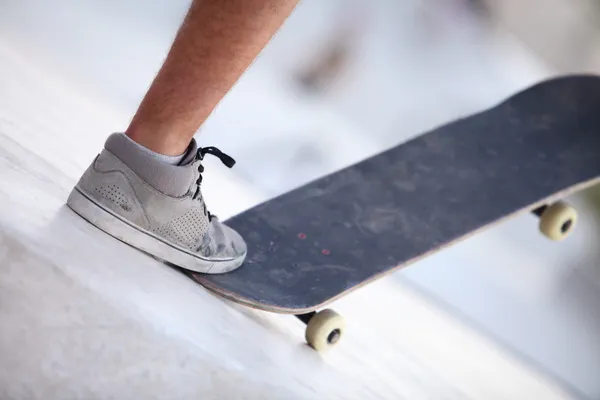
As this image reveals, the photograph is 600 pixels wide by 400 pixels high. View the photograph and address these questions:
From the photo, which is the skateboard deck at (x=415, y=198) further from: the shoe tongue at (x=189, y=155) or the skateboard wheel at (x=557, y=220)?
the shoe tongue at (x=189, y=155)

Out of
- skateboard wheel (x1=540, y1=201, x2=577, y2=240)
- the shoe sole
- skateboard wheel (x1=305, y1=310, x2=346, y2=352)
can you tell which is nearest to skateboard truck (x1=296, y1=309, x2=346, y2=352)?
skateboard wheel (x1=305, y1=310, x2=346, y2=352)

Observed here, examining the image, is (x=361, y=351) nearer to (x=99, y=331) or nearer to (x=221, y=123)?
(x=99, y=331)

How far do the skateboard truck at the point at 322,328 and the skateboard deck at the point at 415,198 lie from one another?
9 cm

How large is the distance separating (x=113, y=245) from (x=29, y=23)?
1584mm

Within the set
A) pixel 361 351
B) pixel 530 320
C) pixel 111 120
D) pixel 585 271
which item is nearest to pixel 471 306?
pixel 530 320

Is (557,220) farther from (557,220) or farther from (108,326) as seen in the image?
(108,326)

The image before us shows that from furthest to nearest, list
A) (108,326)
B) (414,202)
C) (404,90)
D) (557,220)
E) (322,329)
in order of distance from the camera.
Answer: (404,90) < (557,220) < (414,202) < (322,329) < (108,326)

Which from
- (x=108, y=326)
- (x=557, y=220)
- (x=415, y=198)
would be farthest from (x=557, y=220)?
(x=108, y=326)

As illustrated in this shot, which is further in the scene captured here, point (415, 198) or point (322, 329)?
point (415, 198)

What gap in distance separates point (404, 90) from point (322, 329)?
1.30 m

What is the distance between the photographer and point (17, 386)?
2.11 ft

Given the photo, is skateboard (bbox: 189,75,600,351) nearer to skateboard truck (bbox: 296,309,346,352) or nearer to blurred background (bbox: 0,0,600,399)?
skateboard truck (bbox: 296,309,346,352)

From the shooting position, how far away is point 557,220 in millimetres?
1806

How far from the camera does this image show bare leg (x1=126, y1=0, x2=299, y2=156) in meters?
0.89
